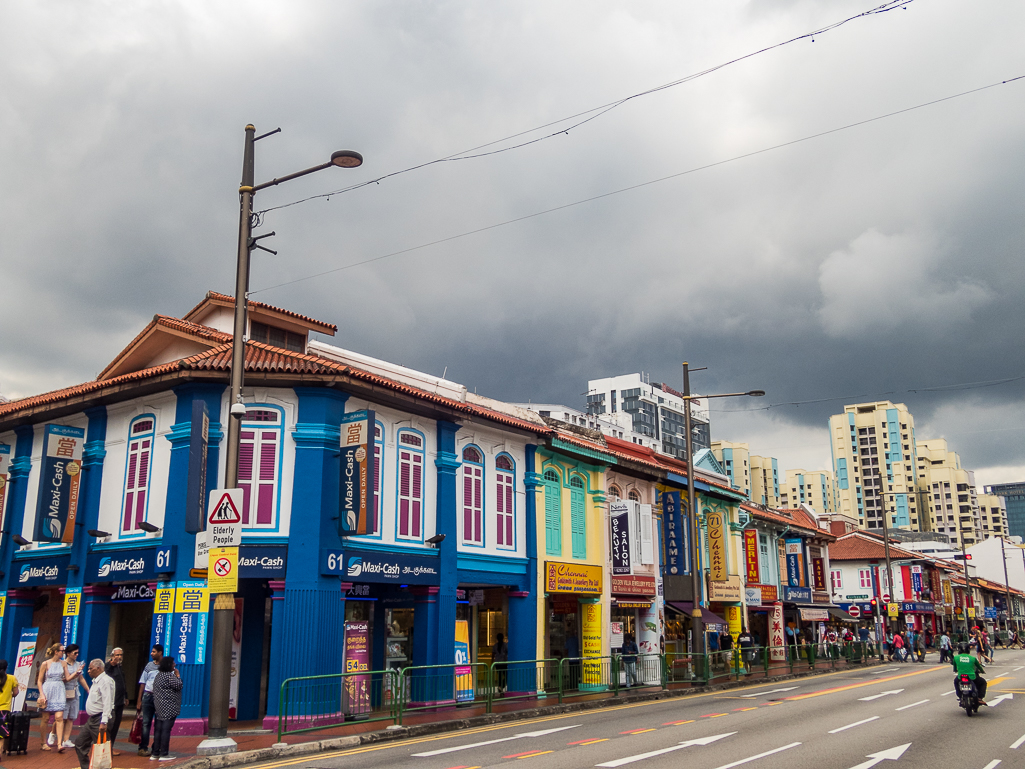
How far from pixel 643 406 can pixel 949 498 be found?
76681 mm

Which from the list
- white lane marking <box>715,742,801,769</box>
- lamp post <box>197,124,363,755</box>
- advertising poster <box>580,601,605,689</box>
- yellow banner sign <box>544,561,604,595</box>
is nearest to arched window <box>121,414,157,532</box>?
lamp post <box>197,124,363,755</box>

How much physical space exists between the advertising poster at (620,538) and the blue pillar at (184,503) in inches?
538

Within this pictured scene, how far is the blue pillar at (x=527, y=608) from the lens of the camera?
23.7 m

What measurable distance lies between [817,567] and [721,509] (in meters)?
16.5

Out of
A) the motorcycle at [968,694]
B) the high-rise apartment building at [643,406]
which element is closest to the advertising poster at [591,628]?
the motorcycle at [968,694]

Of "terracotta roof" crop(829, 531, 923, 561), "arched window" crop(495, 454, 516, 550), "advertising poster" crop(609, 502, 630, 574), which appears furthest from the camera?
"terracotta roof" crop(829, 531, 923, 561)

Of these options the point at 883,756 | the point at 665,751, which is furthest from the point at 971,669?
the point at 665,751

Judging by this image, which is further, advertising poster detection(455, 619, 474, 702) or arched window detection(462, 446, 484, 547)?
arched window detection(462, 446, 484, 547)

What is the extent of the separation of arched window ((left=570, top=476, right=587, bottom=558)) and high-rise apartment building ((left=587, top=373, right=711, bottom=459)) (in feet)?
311

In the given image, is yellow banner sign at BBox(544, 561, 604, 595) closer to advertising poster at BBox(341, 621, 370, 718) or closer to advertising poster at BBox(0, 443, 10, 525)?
advertising poster at BBox(341, 621, 370, 718)

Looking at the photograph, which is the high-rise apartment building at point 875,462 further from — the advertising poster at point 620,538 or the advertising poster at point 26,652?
the advertising poster at point 26,652

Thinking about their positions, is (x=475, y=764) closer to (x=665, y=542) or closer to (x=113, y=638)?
(x=113, y=638)

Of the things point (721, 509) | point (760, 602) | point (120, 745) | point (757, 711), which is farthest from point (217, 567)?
point (760, 602)

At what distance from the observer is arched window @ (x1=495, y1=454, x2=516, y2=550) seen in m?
23.6
